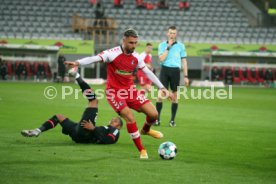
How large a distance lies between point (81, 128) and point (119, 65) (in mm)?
1307

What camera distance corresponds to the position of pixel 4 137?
11539 mm

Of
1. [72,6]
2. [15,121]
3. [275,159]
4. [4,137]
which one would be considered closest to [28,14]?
[72,6]

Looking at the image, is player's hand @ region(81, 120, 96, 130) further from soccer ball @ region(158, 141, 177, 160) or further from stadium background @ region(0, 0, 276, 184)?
soccer ball @ region(158, 141, 177, 160)

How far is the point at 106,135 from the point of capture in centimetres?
1088

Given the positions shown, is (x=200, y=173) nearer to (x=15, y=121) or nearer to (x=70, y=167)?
(x=70, y=167)

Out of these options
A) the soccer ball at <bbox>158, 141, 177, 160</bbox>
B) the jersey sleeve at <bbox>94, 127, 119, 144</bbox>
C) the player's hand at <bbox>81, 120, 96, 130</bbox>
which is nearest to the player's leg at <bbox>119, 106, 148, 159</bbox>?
the soccer ball at <bbox>158, 141, 177, 160</bbox>

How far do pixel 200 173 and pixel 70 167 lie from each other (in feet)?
5.72

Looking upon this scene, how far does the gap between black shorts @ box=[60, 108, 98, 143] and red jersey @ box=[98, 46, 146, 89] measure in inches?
24.1

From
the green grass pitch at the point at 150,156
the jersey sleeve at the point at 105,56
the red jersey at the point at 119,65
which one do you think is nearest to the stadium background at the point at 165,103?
the green grass pitch at the point at 150,156

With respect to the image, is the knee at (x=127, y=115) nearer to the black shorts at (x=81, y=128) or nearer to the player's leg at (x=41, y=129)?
the black shorts at (x=81, y=128)

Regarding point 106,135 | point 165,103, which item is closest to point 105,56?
point 106,135

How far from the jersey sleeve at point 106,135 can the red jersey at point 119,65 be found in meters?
0.88

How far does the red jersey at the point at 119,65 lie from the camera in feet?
33.3

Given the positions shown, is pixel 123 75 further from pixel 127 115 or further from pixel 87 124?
pixel 87 124
